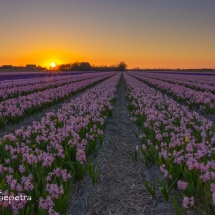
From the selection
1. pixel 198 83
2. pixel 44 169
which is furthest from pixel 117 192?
pixel 198 83

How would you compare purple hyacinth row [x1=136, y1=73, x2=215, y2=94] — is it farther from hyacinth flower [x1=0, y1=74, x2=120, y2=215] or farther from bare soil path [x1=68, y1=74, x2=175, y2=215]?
hyacinth flower [x1=0, y1=74, x2=120, y2=215]

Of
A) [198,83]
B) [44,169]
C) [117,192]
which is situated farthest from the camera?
[198,83]

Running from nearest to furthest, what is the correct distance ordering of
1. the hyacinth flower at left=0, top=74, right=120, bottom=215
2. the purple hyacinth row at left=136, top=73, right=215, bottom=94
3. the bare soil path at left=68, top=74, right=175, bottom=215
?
the hyacinth flower at left=0, top=74, right=120, bottom=215
the bare soil path at left=68, top=74, right=175, bottom=215
the purple hyacinth row at left=136, top=73, right=215, bottom=94

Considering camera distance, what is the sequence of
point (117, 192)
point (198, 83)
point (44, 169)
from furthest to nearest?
point (198, 83), point (117, 192), point (44, 169)

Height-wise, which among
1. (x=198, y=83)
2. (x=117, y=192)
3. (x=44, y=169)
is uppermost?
(x=198, y=83)

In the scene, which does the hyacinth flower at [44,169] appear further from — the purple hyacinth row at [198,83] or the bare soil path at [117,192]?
the purple hyacinth row at [198,83]

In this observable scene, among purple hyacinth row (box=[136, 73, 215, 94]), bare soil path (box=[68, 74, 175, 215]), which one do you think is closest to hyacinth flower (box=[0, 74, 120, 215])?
bare soil path (box=[68, 74, 175, 215])

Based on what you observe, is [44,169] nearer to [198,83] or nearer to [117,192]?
[117,192]

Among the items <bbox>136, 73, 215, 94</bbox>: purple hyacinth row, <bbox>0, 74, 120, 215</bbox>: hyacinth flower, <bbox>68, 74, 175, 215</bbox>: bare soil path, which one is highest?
<bbox>136, 73, 215, 94</bbox>: purple hyacinth row

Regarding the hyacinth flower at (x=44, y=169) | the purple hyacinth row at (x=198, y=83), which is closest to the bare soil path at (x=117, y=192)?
the hyacinth flower at (x=44, y=169)

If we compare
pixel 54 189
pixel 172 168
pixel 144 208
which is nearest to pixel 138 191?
pixel 144 208

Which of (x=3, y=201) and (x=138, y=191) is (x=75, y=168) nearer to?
(x=138, y=191)

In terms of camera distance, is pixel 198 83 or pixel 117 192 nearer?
pixel 117 192

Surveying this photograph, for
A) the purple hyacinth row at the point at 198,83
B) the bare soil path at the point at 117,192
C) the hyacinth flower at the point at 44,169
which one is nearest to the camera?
the hyacinth flower at the point at 44,169
